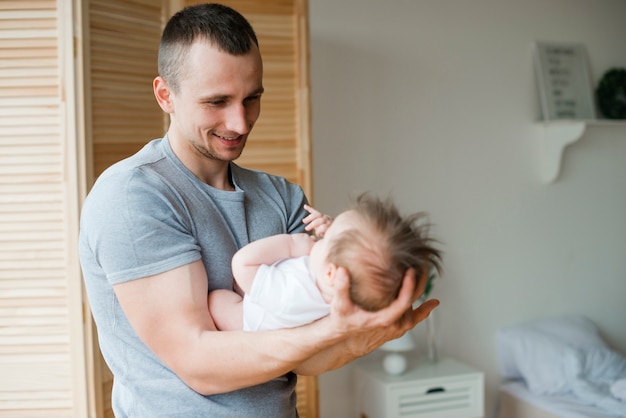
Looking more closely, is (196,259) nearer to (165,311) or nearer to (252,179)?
(165,311)

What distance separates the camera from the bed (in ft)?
10.7

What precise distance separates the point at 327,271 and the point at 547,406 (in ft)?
8.22

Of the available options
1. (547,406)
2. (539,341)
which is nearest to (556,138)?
(539,341)

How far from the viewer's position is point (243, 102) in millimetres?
1302

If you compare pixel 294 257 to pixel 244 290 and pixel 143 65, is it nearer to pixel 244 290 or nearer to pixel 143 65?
pixel 244 290

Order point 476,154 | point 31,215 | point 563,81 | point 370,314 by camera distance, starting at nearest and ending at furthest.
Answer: point 370,314, point 31,215, point 476,154, point 563,81

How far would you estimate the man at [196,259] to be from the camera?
113cm

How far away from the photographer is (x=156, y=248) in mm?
1148

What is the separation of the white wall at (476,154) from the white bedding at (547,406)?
189 mm

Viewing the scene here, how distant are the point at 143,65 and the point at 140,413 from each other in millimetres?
1552

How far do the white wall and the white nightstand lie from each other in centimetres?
19

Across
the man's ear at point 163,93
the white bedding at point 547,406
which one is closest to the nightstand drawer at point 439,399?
the white bedding at point 547,406

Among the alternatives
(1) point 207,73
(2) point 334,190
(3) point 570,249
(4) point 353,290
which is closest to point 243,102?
(1) point 207,73

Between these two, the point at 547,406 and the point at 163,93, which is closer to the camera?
the point at 163,93
